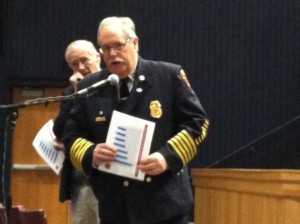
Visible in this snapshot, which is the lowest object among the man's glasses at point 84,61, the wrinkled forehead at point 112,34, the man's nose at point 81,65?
the wrinkled forehead at point 112,34

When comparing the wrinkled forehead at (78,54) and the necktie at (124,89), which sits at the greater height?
the wrinkled forehead at (78,54)

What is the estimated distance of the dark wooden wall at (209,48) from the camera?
318 inches

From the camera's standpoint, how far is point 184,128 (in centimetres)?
250

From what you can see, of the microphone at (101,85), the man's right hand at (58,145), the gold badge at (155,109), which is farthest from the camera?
the man's right hand at (58,145)

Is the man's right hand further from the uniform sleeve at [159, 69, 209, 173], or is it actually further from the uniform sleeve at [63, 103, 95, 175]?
the uniform sleeve at [159, 69, 209, 173]

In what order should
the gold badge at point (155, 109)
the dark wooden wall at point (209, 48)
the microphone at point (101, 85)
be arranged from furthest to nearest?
the dark wooden wall at point (209, 48) < the gold badge at point (155, 109) < the microphone at point (101, 85)

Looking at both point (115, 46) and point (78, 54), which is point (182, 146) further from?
point (78, 54)

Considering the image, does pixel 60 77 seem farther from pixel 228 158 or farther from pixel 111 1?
pixel 228 158

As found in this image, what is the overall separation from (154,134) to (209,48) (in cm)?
574

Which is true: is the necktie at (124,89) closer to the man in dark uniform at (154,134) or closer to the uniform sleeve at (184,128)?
the man in dark uniform at (154,134)

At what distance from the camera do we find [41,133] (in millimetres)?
3422

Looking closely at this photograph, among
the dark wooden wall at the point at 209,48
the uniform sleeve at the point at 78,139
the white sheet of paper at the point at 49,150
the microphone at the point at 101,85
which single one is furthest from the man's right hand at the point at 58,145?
the dark wooden wall at the point at 209,48

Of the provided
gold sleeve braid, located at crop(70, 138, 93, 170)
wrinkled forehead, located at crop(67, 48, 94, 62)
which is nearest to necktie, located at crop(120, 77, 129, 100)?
gold sleeve braid, located at crop(70, 138, 93, 170)

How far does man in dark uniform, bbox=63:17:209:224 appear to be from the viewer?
2445 mm
